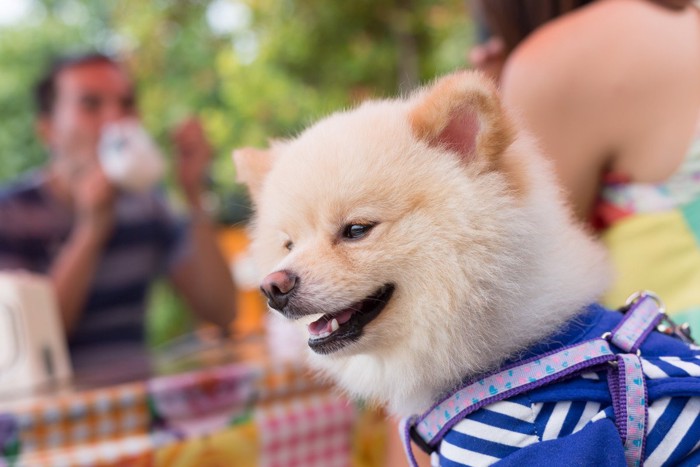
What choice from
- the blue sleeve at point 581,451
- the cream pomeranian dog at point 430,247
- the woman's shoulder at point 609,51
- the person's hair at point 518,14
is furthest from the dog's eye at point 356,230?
the person's hair at point 518,14

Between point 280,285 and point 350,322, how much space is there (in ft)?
0.31

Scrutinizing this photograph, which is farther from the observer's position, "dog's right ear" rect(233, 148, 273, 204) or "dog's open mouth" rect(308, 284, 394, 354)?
"dog's right ear" rect(233, 148, 273, 204)

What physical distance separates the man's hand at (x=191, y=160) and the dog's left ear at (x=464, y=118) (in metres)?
1.80

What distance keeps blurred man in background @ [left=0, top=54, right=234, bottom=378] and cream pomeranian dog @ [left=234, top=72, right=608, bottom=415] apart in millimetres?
1503

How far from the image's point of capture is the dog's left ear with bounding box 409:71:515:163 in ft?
2.24

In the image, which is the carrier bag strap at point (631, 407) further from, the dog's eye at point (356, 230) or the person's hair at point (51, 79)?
the person's hair at point (51, 79)

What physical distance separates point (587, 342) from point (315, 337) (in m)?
0.30

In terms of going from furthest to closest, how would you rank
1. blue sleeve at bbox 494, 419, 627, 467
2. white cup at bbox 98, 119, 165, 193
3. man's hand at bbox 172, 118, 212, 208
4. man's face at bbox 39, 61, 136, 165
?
1. man's hand at bbox 172, 118, 212, 208
2. man's face at bbox 39, 61, 136, 165
3. white cup at bbox 98, 119, 165, 193
4. blue sleeve at bbox 494, 419, 627, 467

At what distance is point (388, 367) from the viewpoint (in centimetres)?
76

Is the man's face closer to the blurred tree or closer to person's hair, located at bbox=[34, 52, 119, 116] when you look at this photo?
person's hair, located at bbox=[34, 52, 119, 116]

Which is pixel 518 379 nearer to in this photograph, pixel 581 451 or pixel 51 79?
pixel 581 451

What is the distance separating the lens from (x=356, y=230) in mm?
722

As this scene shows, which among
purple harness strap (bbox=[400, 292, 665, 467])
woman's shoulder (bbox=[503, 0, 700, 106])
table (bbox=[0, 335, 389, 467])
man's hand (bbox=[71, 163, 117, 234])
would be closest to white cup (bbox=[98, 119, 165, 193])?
man's hand (bbox=[71, 163, 117, 234])

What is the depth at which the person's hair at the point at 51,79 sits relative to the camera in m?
2.36
